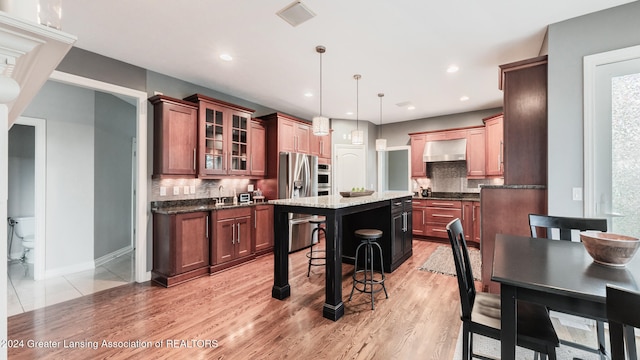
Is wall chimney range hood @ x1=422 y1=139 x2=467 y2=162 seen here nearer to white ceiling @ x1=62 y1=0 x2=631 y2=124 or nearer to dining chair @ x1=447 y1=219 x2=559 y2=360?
white ceiling @ x1=62 y1=0 x2=631 y2=124

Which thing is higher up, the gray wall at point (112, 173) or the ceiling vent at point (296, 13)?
the ceiling vent at point (296, 13)

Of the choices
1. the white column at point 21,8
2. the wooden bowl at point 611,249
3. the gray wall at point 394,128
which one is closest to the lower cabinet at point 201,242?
the white column at point 21,8

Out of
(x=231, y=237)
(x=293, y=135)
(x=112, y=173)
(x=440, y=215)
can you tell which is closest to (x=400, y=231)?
(x=440, y=215)

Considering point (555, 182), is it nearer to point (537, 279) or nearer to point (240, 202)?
point (537, 279)

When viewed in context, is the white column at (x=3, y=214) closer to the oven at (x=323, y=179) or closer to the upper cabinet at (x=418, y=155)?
the oven at (x=323, y=179)

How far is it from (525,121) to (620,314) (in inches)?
99.6

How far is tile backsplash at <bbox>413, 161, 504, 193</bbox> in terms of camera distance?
5.73 meters

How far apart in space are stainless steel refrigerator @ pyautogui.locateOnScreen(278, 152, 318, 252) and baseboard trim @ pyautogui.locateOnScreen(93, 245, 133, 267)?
2914mm

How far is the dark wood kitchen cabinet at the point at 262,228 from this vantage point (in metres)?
4.29

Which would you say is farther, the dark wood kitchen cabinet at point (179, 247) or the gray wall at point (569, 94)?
the dark wood kitchen cabinet at point (179, 247)

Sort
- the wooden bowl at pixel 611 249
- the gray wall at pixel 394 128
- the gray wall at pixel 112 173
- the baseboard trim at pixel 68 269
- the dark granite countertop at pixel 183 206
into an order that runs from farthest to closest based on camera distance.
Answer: the gray wall at pixel 394 128 → the gray wall at pixel 112 173 → the baseboard trim at pixel 68 269 → the dark granite countertop at pixel 183 206 → the wooden bowl at pixel 611 249

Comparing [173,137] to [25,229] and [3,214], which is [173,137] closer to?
[25,229]

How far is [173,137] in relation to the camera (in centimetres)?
354

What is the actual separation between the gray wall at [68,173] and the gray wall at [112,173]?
127 millimetres
